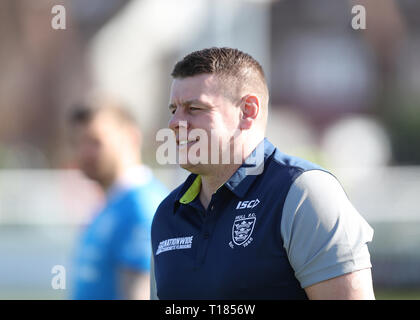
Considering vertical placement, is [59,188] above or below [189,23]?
below

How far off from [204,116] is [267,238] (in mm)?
589

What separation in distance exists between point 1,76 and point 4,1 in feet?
6.92

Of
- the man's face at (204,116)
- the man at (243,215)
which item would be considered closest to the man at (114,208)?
the man at (243,215)

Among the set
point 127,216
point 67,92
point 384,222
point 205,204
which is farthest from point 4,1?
point 205,204

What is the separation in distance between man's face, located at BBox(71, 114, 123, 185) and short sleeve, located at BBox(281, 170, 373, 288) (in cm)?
224

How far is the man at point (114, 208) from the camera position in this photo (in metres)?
4.01

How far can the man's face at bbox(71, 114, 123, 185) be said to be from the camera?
175 inches

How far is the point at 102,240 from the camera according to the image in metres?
4.14

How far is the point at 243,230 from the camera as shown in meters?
2.52

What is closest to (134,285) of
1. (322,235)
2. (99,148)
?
(99,148)

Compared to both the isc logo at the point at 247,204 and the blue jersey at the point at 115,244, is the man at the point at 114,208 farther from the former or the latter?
the isc logo at the point at 247,204

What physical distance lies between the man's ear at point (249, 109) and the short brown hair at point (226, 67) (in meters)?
0.06

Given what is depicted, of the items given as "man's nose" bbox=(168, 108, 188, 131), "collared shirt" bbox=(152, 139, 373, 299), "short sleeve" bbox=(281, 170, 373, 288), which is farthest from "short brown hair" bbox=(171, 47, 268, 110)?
"short sleeve" bbox=(281, 170, 373, 288)
